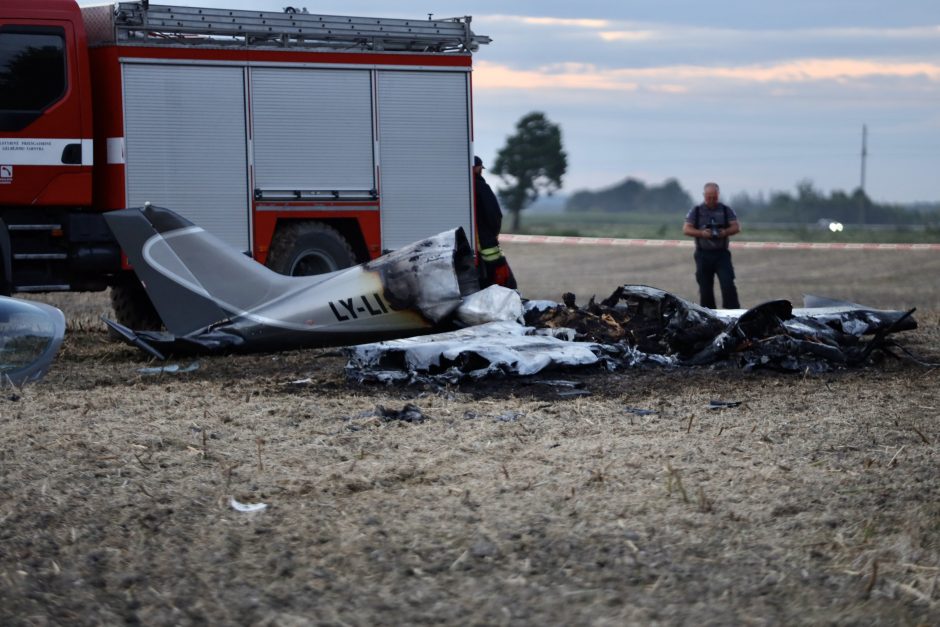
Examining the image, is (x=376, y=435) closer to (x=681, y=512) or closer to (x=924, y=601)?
(x=681, y=512)

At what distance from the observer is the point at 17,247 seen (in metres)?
12.6

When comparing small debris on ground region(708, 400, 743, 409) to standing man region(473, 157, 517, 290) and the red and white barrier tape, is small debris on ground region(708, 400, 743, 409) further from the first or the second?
the red and white barrier tape

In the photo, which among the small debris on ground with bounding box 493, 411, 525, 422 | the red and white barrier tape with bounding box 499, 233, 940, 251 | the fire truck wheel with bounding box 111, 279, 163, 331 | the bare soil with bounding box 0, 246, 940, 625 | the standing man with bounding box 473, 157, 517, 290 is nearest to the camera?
the bare soil with bounding box 0, 246, 940, 625

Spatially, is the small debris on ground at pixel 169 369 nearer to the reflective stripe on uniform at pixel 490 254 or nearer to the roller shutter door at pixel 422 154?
the roller shutter door at pixel 422 154

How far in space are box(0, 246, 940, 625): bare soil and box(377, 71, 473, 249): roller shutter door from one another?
5.18 meters

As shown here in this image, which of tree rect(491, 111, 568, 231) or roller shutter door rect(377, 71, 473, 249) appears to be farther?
tree rect(491, 111, 568, 231)

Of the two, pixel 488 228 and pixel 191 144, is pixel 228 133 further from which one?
pixel 488 228

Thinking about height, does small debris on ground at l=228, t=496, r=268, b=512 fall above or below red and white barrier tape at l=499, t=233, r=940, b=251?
below

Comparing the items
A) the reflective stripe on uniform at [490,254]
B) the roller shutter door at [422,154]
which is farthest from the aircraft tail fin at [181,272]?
the reflective stripe on uniform at [490,254]

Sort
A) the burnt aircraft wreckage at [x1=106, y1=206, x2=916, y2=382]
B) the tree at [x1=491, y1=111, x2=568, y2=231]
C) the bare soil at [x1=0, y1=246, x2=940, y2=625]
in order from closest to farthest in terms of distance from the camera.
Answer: the bare soil at [x1=0, y1=246, x2=940, y2=625], the burnt aircraft wreckage at [x1=106, y1=206, x2=916, y2=382], the tree at [x1=491, y1=111, x2=568, y2=231]

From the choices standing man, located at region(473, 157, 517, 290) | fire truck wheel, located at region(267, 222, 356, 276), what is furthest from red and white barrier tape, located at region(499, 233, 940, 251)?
fire truck wheel, located at region(267, 222, 356, 276)

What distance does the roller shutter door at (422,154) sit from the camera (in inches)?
558

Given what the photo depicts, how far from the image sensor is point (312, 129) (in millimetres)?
13734

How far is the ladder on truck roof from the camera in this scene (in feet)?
41.5
